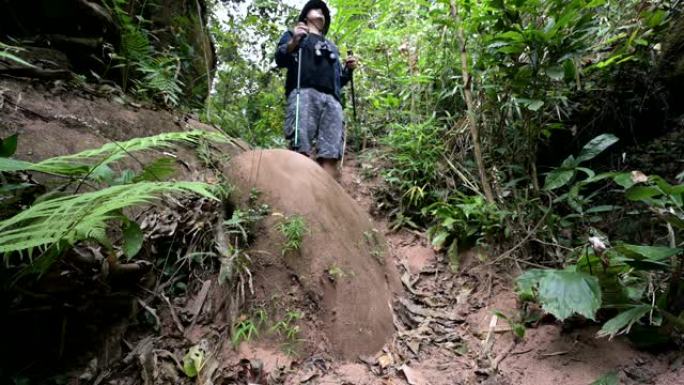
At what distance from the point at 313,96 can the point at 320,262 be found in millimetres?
2242

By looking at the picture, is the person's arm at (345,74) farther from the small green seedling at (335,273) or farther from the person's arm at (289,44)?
the small green seedling at (335,273)

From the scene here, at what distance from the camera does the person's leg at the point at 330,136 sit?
3.86 metres

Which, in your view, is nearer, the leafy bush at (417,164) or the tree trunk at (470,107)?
the tree trunk at (470,107)

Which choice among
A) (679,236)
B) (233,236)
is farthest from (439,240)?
(233,236)

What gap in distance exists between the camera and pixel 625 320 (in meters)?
1.62

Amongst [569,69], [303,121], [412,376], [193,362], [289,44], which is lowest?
[412,376]

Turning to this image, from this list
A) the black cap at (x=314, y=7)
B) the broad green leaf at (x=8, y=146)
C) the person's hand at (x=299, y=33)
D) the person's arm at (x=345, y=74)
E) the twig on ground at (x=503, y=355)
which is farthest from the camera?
the person's arm at (x=345, y=74)

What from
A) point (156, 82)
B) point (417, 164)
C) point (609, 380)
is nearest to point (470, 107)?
point (417, 164)

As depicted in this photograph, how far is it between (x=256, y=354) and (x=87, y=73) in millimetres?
2414

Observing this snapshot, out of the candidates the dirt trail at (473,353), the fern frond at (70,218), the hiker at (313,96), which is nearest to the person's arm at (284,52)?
the hiker at (313,96)

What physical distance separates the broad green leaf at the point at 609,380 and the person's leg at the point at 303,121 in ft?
9.43

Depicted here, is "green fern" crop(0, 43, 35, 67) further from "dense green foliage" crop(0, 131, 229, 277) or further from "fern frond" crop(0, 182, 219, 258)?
"fern frond" crop(0, 182, 219, 258)

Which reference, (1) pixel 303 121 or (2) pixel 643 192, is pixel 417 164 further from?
(2) pixel 643 192

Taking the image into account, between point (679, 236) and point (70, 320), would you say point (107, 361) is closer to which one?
point (70, 320)
